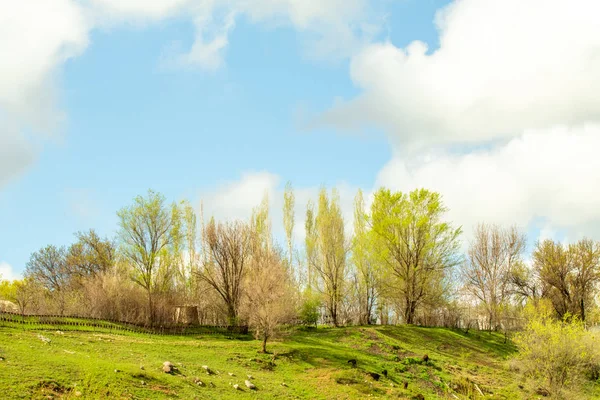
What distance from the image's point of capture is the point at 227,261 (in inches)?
1567

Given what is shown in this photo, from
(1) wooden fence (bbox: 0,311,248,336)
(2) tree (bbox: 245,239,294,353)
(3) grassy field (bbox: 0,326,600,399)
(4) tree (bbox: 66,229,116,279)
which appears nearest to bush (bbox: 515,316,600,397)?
(3) grassy field (bbox: 0,326,600,399)

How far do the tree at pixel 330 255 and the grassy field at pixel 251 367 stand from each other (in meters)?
7.04

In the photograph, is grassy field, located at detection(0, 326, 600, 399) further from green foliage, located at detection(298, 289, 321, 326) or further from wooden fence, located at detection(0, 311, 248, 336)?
green foliage, located at detection(298, 289, 321, 326)

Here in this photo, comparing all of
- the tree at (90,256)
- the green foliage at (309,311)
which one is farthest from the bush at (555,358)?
the tree at (90,256)

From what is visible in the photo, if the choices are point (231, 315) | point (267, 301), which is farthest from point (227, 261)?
point (267, 301)

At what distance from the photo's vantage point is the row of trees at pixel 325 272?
38406 mm

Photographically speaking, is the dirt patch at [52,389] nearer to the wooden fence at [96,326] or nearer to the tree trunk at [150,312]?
the wooden fence at [96,326]

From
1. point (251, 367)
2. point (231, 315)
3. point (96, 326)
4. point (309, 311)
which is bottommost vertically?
point (251, 367)

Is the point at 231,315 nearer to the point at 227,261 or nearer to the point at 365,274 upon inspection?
the point at 227,261

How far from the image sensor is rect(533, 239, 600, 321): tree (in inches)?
1996

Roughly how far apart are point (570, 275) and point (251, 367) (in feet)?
132

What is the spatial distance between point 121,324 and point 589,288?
4643 centimetres

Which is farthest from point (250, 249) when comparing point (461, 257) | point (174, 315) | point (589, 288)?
point (589, 288)

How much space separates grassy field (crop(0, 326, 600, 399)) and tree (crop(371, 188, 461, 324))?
8.43 metres
